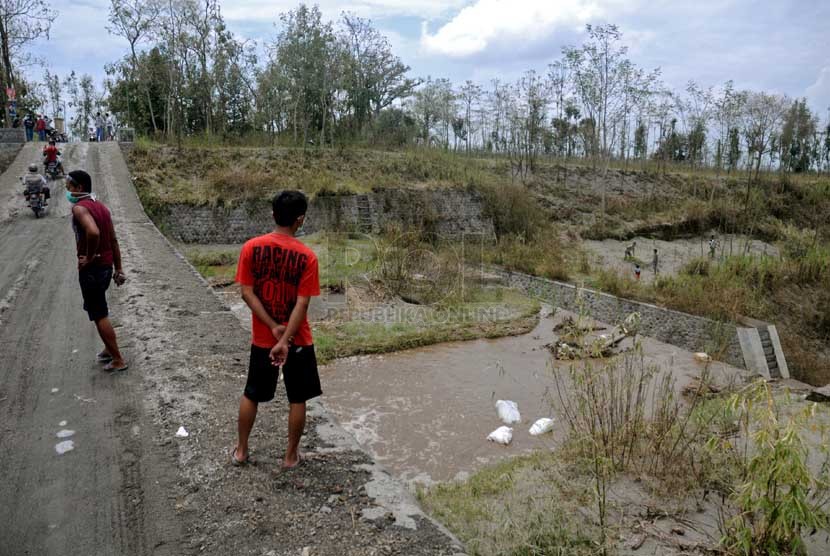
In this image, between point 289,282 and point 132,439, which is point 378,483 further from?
point 132,439

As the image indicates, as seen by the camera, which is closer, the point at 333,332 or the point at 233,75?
the point at 333,332

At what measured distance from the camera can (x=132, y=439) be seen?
3396 millimetres

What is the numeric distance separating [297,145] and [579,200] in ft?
46.0

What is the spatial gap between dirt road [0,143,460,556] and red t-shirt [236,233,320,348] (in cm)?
88

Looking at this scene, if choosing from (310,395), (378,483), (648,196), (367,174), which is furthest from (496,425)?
(648,196)

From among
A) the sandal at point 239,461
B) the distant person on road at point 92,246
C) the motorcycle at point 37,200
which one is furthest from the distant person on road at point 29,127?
the sandal at point 239,461

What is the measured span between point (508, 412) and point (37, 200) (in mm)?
10931

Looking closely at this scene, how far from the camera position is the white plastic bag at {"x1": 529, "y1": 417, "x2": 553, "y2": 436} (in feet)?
19.2

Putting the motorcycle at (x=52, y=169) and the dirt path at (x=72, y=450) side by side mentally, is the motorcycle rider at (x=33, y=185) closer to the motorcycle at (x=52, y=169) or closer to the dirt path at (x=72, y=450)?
the motorcycle at (x=52, y=169)

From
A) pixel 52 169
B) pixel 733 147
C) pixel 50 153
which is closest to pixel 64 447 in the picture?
pixel 52 169

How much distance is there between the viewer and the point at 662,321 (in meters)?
11.1

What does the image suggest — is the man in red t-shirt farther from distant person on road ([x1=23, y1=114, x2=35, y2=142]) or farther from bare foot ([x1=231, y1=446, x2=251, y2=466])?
distant person on road ([x1=23, y1=114, x2=35, y2=142])

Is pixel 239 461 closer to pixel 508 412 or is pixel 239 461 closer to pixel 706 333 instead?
pixel 508 412

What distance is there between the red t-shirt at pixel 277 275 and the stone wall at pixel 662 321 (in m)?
6.41
